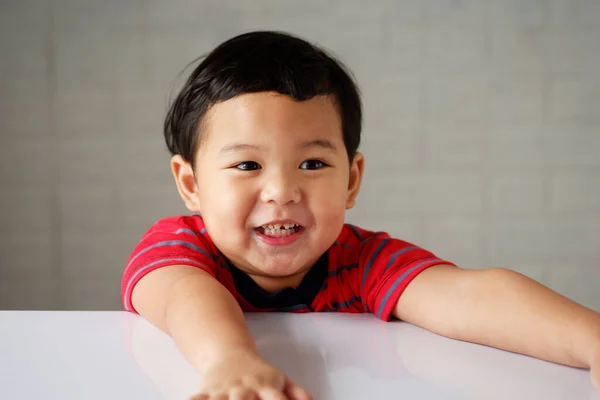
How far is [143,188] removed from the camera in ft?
6.59

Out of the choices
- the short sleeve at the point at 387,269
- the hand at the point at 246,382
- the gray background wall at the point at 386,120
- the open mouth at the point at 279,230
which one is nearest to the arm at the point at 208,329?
the hand at the point at 246,382

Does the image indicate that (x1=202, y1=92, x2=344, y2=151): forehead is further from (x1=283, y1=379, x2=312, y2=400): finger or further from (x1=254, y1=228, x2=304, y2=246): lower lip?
(x1=283, y1=379, x2=312, y2=400): finger

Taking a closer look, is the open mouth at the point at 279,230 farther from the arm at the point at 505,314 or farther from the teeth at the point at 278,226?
the arm at the point at 505,314

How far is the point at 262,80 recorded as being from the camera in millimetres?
854

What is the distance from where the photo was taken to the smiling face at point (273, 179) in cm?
82

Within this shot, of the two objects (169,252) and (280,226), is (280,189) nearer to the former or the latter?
(280,226)

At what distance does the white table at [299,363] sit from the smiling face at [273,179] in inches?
5.3

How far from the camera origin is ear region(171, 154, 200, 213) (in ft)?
3.16

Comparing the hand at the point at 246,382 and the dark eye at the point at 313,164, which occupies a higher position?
the dark eye at the point at 313,164

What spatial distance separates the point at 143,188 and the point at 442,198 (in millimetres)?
918

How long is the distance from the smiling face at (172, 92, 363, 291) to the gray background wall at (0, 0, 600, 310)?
113cm

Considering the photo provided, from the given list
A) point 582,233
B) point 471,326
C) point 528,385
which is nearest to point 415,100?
point 582,233

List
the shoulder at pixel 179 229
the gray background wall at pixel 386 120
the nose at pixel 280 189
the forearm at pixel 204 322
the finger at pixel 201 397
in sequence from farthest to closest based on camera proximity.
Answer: the gray background wall at pixel 386 120 < the shoulder at pixel 179 229 < the nose at pixel 280 189 < the forearm at pixel 204 322 < the finger at pixel 201 397

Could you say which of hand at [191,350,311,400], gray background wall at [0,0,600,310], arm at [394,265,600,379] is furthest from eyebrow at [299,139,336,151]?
gray background wall at [0,0,600,310]
